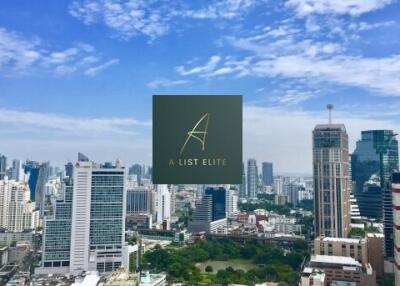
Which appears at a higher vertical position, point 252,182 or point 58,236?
point 252,182

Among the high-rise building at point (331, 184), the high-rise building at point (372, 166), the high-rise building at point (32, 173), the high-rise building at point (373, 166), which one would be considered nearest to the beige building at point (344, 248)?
the high-rise building at point (331, 184)

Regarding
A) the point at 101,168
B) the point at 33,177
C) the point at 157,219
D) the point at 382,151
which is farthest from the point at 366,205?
the point at 33,177

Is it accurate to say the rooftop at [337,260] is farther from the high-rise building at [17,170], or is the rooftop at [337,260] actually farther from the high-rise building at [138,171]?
the high-rise building at [138,171]

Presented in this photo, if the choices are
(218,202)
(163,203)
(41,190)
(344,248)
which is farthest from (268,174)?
(344,248)

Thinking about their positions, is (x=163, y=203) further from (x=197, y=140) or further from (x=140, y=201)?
(x=197, y=140)

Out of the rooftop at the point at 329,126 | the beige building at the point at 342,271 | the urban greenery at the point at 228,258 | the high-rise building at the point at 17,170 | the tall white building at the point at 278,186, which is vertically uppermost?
the rooftop at the point at 329,126

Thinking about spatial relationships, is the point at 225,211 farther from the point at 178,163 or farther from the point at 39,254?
the point at 178,163

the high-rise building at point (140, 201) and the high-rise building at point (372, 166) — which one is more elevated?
the high-rise building at point (372, 166)
